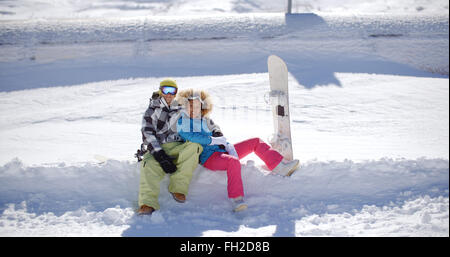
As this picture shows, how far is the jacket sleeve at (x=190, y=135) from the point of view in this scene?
12.5 feet

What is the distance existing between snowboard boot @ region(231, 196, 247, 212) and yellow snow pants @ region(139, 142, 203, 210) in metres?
0.48

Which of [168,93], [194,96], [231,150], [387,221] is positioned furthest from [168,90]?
[387,221]

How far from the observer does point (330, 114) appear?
269 inches

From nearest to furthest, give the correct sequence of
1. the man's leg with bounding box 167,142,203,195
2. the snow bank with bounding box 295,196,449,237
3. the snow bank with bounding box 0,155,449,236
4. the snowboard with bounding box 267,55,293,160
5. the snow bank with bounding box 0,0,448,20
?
the snow bank with bounding box 295,196,449,237 < the snow bank with bounding box 0,155,449,236 < the man's leg with bounding box 167,142,203,195 < the snowboard with bounding box 267,55,293,160 < the snow bank with bounding box 0,0,448,20

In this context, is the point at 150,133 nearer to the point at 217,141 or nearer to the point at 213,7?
the point at 217,141

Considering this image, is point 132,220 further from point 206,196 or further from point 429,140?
point 429,140

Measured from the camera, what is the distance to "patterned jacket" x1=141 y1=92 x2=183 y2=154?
12.3 ft

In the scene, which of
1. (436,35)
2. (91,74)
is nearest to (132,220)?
(91,74)

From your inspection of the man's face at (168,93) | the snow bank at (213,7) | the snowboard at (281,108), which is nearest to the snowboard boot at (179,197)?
the man's face at (168,93)

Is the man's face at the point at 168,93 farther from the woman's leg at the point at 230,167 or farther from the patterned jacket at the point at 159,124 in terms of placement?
the woman's leg at the point at 230,167

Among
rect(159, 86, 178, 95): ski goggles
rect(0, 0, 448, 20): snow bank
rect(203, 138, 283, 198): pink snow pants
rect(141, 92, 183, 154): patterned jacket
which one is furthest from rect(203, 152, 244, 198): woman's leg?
rect(0, 0, 448, 20): snow bank

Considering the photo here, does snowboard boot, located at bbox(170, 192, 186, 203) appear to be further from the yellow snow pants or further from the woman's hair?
the woman's hair

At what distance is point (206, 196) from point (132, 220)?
0.85m

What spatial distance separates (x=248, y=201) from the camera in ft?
13.3
